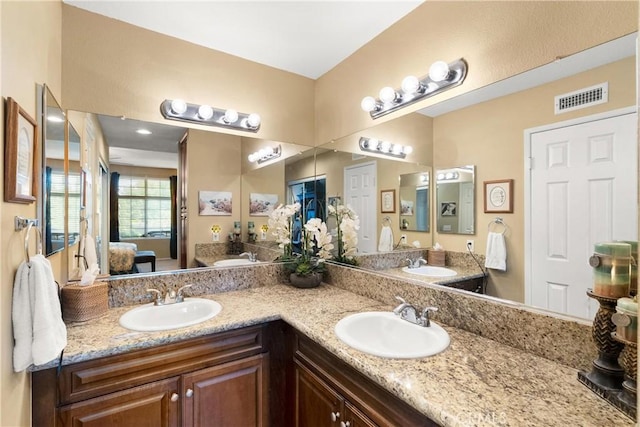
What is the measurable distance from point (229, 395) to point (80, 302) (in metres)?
0.81

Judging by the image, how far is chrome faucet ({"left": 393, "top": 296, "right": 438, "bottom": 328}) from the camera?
4.22 ft

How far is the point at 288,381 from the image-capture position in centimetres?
154

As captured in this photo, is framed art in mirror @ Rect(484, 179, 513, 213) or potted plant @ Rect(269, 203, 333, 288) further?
potted plant @ Rect(269, 203, 333, 288)

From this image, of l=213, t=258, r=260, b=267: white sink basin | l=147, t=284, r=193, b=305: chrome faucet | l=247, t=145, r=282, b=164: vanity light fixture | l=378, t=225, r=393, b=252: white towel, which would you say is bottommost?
l=147, t=284, r=193, b=305: chrome faucet

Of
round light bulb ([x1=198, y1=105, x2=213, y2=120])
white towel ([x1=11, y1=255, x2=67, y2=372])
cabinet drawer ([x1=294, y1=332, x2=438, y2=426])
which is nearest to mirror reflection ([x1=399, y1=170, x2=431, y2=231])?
cabinet drawer ([x1=294, y1=332, x2=438, y2=426])

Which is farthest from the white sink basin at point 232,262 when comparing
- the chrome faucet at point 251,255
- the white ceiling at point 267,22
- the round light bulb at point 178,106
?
the white ceiling at point 267,22

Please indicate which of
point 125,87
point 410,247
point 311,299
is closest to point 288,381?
point 311,299

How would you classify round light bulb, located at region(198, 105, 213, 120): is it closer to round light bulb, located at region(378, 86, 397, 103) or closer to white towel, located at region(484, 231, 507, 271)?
round light bulb, located at region(378, 86, 397, 103)

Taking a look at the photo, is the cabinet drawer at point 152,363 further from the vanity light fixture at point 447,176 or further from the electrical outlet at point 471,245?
the vanity light fixture at point 447,176

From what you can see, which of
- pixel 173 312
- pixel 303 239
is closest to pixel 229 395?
pixel 173 312

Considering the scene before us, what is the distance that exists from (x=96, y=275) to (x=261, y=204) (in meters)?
1.06

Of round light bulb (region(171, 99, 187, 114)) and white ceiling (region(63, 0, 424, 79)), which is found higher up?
white ceiling (region(63, 0, 424, 79))

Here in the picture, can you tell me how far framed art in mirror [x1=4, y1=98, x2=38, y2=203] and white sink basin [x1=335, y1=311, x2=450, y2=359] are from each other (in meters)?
1.20

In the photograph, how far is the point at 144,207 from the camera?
71.8 inches
